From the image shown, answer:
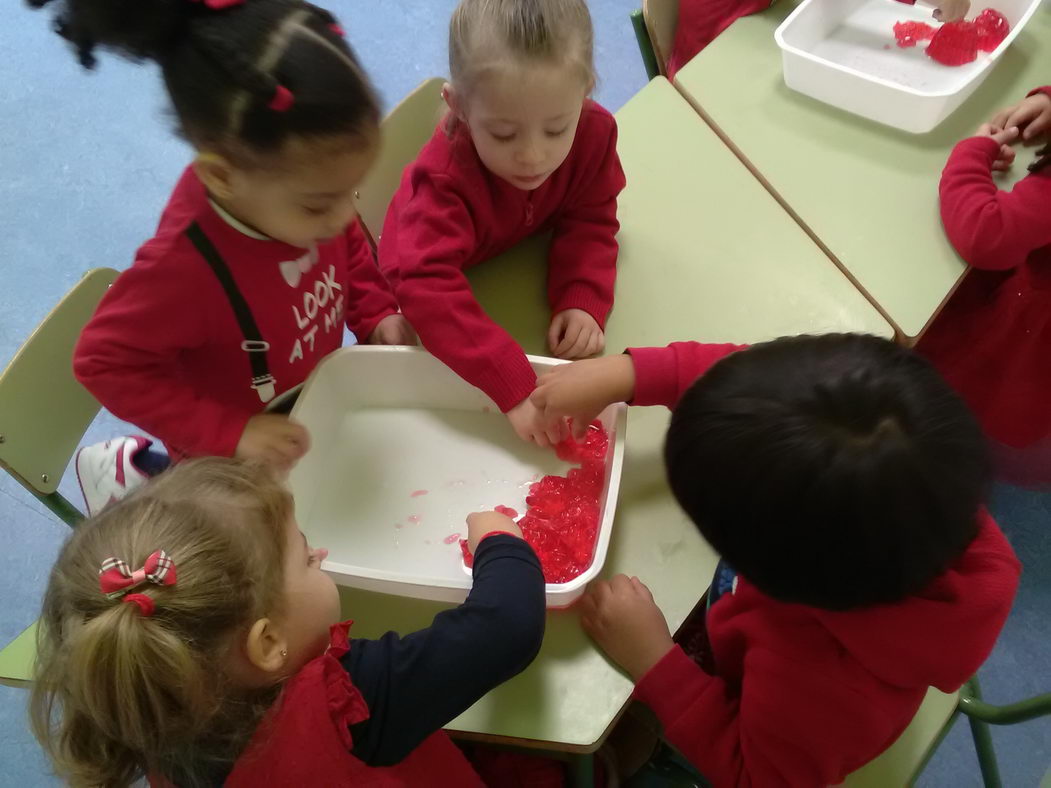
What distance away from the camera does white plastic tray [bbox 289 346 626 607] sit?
3.08ft

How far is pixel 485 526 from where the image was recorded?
851 mm

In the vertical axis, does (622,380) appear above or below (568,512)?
above

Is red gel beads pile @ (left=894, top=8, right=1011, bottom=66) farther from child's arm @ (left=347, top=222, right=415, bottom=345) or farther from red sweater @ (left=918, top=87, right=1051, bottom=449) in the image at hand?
child's arm @ (left=347, top=222, right=415, bottom=345)

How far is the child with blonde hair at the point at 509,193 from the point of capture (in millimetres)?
914

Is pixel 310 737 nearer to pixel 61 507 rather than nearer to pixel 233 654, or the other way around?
pixel 233 654

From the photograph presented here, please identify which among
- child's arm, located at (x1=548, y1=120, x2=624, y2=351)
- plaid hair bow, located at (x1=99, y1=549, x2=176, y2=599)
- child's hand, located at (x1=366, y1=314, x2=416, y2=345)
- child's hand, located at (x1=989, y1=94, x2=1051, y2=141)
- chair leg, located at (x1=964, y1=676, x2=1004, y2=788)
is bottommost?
chair leg, located at (x1=964, y1=676, x2=1004, y2=788)

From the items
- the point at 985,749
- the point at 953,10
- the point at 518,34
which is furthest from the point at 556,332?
the point at 953,10

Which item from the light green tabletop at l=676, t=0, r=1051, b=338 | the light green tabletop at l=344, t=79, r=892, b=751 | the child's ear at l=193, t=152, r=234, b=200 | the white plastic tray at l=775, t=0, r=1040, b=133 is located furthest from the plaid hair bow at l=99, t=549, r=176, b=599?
the white plastic tray at l=775, t=0, r=1040, b=133

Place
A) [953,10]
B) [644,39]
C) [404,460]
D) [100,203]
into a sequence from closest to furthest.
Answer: [404,460], [953,10], [644,39], [100,203]

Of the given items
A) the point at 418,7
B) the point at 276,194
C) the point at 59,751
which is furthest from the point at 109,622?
the point at 418,7

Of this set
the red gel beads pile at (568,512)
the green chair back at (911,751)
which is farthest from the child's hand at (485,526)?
the green chair back at (911,751)

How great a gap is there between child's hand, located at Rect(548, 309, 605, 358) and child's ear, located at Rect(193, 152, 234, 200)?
43 cm

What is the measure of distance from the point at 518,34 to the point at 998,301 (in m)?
0.85

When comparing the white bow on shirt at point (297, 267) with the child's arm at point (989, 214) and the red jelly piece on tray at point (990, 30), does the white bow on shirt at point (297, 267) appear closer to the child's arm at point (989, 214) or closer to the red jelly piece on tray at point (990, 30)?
the child's arm at point (989, 214)
